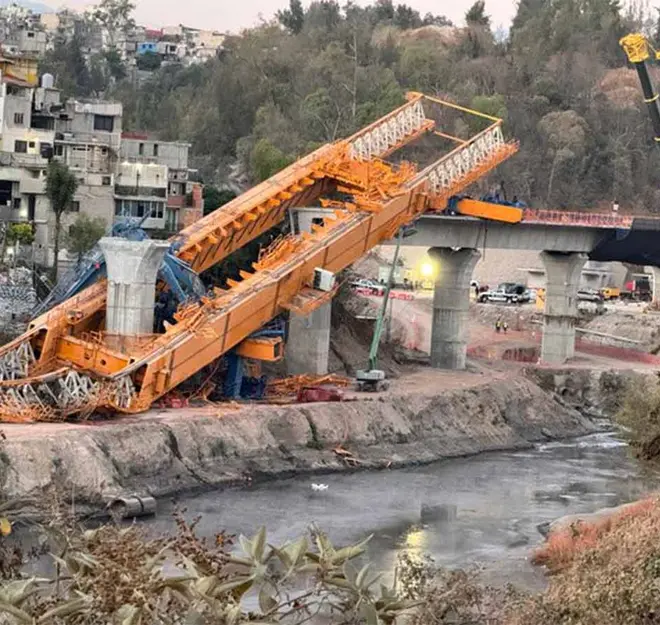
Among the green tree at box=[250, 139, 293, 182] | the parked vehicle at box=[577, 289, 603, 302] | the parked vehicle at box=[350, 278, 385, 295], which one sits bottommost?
the parked vehicle at box=[577, 289, 603, 302]

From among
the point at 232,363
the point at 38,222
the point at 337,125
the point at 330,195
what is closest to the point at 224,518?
the point at 232,363

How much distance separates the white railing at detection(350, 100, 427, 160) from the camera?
7538cm

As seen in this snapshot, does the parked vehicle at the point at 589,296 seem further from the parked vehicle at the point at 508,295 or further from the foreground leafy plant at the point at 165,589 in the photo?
the foreground leafy plant at the point at 165,589

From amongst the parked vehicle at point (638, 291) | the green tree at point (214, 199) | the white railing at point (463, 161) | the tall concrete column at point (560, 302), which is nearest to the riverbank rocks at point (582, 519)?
the white railing at point (463, 161)

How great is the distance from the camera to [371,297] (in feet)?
348

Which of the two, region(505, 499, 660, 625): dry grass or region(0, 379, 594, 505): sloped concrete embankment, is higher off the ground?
region(505, 499, 660, 625): dry grass

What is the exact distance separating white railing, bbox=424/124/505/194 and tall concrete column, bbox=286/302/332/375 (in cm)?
794

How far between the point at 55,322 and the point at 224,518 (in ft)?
46.5

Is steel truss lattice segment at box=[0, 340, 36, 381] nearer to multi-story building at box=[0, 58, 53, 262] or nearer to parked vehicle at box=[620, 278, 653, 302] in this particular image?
multi-story building at box=[0, 58, 53, 262]

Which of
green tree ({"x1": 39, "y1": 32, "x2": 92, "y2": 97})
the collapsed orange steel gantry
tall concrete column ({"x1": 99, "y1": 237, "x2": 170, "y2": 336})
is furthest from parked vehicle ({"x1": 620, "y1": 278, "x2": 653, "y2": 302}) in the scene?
tall concrete column ({"x1": 99, "y1": 237, "x2": 170, "y2": 336})

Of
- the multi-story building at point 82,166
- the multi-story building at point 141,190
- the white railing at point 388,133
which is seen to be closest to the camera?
the white railing at point 388,133

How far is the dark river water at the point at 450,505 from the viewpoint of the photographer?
4619cm

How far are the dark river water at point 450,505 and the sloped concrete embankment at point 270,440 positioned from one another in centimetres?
129

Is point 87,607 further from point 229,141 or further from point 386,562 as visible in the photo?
point 229,141
